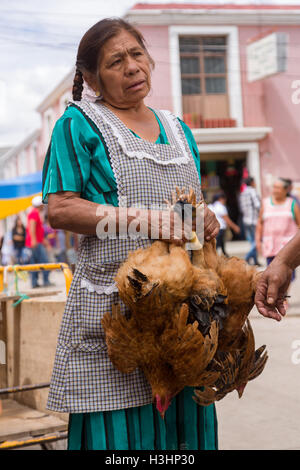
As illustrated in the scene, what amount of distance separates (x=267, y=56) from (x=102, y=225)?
18.1 meters

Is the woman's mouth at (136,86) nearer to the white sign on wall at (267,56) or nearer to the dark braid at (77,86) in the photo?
the dark braid at (77,86)

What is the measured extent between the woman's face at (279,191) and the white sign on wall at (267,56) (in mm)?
11496

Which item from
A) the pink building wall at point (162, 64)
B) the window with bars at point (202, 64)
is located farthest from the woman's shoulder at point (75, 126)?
the window with bars at point (202, 64)

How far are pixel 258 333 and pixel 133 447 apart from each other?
483 cm

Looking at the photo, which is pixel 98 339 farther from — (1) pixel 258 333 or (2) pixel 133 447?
(1) pixel 258 333

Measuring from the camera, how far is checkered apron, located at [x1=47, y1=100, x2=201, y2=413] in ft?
6.05

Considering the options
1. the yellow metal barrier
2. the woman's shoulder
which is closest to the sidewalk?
the yellow metal barrier

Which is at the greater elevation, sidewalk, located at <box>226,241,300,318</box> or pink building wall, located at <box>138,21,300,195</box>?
pink building wall, located at <box>138,21,300,195</box>

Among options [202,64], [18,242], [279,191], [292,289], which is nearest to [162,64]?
[202,64]

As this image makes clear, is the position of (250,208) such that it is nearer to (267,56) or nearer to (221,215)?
(221,215)

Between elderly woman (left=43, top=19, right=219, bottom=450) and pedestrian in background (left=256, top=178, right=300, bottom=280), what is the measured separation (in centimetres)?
579

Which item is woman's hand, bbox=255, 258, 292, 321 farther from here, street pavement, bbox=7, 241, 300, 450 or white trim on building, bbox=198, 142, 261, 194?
white trim on building, bbox=198, 142, 261, 194

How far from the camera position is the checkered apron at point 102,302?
72.6 inches

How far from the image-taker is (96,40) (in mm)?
1965
